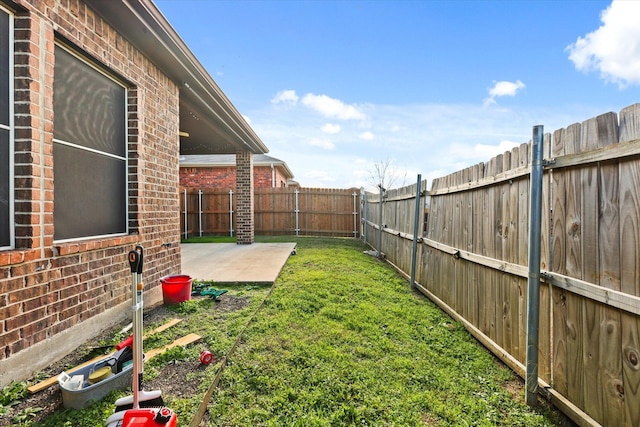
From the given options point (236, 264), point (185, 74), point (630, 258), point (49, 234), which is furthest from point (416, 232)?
point (49, 234)

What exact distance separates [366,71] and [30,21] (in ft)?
39.4

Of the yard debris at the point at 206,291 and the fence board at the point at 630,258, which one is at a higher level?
the fence board at the point at 630,258

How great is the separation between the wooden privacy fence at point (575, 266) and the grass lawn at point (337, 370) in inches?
12.3

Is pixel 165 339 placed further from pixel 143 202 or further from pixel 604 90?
pixel 604 90

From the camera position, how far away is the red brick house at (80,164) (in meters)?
2.25

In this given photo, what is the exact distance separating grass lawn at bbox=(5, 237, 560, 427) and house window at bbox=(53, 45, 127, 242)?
1.34m

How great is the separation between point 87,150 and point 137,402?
8.43ft

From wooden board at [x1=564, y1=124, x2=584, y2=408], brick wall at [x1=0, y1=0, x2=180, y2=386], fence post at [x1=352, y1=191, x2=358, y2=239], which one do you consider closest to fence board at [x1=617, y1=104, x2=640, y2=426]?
wooden board at [x1=564, y1=124, x2=584, y2=408]

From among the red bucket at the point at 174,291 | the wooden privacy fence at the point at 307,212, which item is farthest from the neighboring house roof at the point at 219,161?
the red bucket at the point at 174,291

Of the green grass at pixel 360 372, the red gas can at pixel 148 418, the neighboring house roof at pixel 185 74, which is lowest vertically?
the green grass at pixel 360 372

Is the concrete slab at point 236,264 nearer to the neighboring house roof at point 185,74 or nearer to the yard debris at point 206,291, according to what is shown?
the yard debris at point 206,291

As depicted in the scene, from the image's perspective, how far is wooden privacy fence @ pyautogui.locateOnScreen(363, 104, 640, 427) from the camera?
1.61 meters

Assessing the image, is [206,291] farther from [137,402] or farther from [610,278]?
[610,278]

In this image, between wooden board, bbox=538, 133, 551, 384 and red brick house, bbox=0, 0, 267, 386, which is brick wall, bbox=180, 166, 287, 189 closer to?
red brick house, bbox=0, 0, 267, 386
